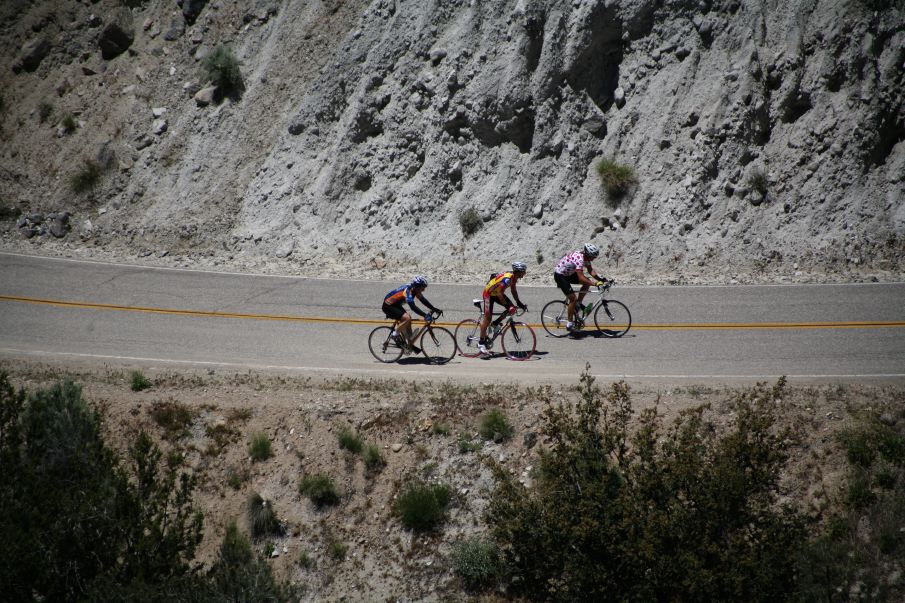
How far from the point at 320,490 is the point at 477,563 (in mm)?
3435

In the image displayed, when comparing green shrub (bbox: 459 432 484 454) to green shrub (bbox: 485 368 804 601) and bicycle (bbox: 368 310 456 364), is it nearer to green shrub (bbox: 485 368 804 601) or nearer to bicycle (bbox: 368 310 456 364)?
green shrub (bbox: 485 368 804 601)

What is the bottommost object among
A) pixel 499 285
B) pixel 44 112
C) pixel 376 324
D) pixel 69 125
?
pixel 376 324

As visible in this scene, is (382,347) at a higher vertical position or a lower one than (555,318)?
lower

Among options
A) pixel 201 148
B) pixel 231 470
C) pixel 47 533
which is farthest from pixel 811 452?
pixel 201 148

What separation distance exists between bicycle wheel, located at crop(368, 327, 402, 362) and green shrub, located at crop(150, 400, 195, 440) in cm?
407

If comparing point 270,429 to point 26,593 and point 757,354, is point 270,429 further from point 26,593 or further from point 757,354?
point 757,354

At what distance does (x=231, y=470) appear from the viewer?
1527 cm

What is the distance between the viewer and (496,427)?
14.4 meters

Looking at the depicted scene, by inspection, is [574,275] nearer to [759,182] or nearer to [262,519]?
[759,182]

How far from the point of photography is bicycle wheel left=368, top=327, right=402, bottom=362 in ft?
55.9

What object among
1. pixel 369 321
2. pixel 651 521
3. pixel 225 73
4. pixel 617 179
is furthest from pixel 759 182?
pixel 225 73

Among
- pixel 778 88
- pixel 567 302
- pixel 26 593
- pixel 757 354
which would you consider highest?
pixel 778 88

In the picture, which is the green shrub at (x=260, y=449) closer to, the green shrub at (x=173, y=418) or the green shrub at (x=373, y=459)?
the green shrub at (x=173, y=418)

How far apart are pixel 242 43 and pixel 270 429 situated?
1957cm
